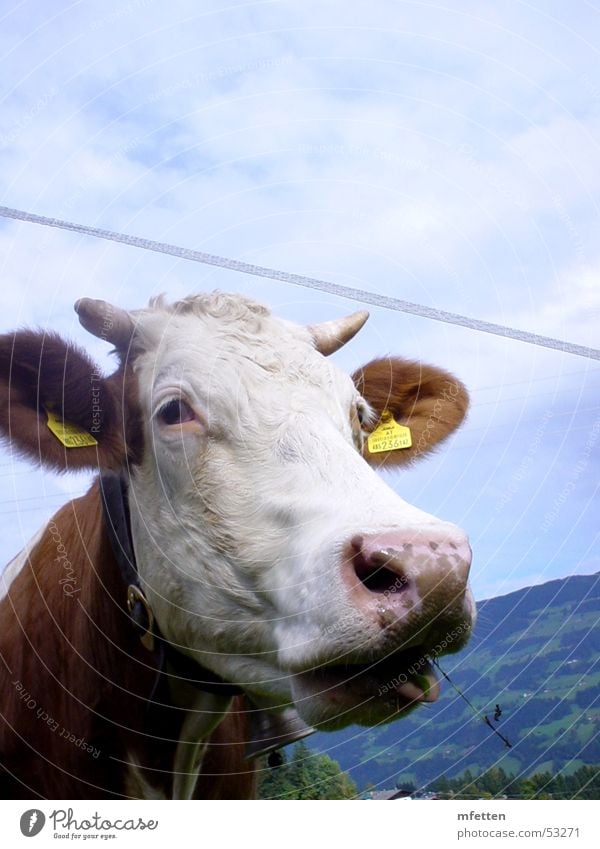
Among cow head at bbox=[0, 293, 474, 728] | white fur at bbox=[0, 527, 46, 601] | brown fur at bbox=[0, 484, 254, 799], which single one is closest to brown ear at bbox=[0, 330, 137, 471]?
cow head at bbox=[0, 293, 474, 728]

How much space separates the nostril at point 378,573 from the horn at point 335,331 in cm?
119

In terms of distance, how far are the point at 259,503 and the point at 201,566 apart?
25 cm

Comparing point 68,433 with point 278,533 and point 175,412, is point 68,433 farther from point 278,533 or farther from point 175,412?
point 278,533

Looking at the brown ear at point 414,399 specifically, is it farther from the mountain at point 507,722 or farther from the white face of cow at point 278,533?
the mountain at point 507,722

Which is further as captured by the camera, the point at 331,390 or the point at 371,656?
the point at 331,390

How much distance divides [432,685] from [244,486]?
667 millimetres

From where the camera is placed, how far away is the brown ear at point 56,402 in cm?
244

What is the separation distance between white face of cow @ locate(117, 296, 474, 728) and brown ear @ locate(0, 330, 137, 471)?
0.12 metres

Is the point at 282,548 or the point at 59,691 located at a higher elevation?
the point at 282,548

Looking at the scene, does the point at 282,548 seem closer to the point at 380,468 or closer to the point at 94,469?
the point at 94,469

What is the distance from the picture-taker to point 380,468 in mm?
3246

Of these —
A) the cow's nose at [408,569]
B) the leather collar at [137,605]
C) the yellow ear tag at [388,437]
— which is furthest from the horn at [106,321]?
the cow's nose at [408,569]
